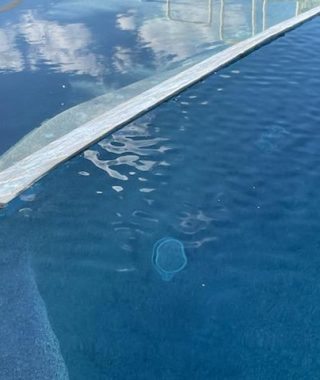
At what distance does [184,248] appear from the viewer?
3779 mm

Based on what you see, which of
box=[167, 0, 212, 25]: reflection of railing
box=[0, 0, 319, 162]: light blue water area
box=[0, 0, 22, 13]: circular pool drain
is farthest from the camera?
box=[0, 0, 22, 13]: circular pool drain

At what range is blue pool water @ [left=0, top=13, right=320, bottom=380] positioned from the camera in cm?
303

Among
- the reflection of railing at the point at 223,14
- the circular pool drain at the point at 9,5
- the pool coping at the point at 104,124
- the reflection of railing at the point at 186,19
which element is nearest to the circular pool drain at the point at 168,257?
the pool coping at the point at 104,124

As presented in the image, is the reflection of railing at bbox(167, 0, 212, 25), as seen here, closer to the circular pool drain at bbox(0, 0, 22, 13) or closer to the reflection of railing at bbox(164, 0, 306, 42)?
the reflection of railing at bbox(164, 0, 306, 42)

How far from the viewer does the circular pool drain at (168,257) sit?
360 centimetres

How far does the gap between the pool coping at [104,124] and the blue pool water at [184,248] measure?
0.11 m

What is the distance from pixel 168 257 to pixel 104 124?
2.09m

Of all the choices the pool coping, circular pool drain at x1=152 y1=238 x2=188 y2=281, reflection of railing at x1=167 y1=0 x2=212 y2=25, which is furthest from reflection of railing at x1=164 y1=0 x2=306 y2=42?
circular pool drain at x1=152 y1=238 x2=188 y2=281

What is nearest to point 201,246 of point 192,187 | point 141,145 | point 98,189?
point 192,187

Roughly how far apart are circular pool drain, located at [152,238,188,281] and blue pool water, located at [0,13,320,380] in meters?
0.04

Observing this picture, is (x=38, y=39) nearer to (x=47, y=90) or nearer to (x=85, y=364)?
(x=47, y=90)

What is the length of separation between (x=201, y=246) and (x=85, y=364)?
138 centimetres

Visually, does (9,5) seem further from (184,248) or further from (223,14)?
(184,248)

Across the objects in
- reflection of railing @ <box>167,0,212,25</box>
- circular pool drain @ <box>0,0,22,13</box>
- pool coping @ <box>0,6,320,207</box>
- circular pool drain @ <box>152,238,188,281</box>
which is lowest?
circular pool drain @ <box>152,238,188,281</box>
